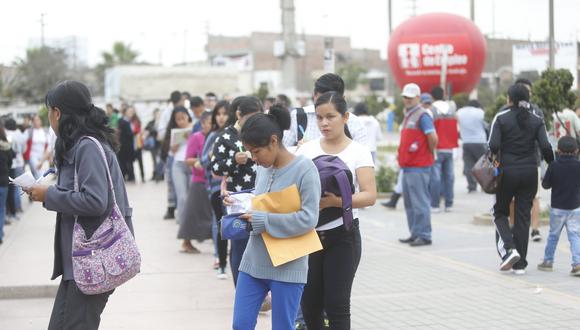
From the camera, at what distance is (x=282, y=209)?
5.14m

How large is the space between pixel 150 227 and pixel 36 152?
16.4 ft

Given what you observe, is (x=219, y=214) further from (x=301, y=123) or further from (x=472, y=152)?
(x=472, y=152)

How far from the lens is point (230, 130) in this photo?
8.27 meters

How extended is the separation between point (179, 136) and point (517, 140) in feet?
17.7

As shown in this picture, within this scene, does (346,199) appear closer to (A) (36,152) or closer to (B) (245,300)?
(B) (245,300)

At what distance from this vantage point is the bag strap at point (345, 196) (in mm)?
5547

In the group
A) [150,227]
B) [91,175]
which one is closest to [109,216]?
[91,175]

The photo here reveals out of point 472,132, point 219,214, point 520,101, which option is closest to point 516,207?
point 520,101

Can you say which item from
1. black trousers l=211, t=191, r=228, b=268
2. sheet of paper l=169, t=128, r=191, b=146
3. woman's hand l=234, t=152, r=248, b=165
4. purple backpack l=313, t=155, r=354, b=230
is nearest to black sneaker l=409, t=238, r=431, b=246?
black trousers l=211, t=191, r=228, b=268

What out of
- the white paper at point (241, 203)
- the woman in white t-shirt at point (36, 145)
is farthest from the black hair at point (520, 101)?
the woman in white t-shirt at point (36, 145)

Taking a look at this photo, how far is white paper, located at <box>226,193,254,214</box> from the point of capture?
5220 mm

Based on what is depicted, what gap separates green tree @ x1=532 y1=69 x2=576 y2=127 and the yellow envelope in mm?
8384

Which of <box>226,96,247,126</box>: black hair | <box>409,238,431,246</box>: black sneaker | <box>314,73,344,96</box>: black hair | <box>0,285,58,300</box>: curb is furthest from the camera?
<box>409,238,431,246</box>: black sneaker

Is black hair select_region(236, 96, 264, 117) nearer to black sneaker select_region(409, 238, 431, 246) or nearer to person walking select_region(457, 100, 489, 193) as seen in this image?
black sneaker select_region(409, 238, 431, 246)
